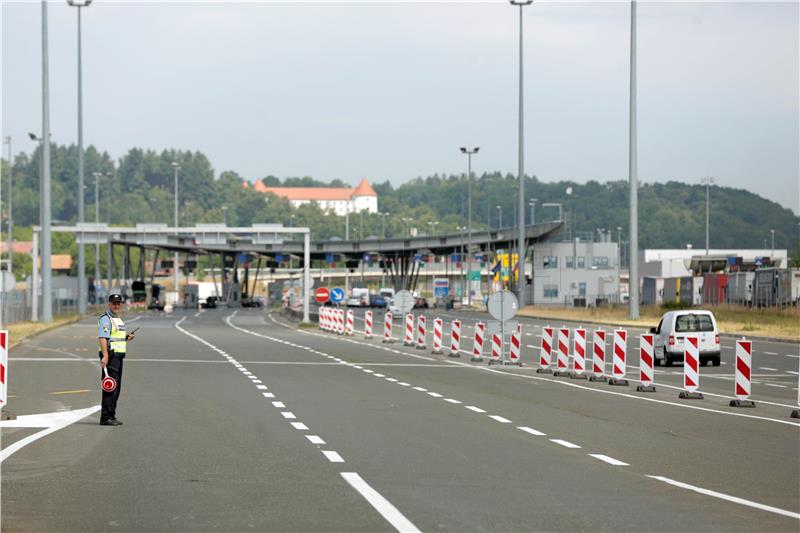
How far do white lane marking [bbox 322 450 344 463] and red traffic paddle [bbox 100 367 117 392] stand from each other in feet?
12.2

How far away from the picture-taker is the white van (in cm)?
3525

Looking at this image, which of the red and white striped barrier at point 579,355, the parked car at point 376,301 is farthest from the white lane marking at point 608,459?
the parked car at point 376,301

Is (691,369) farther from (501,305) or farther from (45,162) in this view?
(45,162)

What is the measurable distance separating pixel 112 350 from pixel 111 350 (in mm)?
12

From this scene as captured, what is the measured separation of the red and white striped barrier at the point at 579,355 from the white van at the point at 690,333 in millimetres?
6470

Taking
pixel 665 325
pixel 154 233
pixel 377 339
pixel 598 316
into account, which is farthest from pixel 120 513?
pixel 154 233

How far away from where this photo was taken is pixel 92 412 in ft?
64.3

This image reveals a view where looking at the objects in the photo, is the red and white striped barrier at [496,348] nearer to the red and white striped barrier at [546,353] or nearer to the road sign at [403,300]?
the red and white striped barrier at [546,353]

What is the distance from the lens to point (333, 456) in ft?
46.5

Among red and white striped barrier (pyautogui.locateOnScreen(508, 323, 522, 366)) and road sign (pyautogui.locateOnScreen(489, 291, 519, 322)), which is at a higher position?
road sign (pyautogui.locateOnScreen(489, 291, 519, 322))

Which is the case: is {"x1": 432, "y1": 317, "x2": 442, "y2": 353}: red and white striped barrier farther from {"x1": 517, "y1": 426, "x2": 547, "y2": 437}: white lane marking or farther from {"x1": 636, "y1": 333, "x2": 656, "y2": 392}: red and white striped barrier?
{"x1": 517, "y1": 426, "x2": 547, "y2": 437}: white lane marking

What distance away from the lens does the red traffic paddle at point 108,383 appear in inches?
671

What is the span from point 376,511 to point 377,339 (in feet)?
141

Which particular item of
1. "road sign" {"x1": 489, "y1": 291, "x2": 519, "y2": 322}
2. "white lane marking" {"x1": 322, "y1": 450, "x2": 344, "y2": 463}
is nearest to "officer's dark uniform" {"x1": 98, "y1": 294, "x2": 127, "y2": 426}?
"white lane marking" {"x1": 322, "y1": 450, "x2": 344, "y2": 463}
